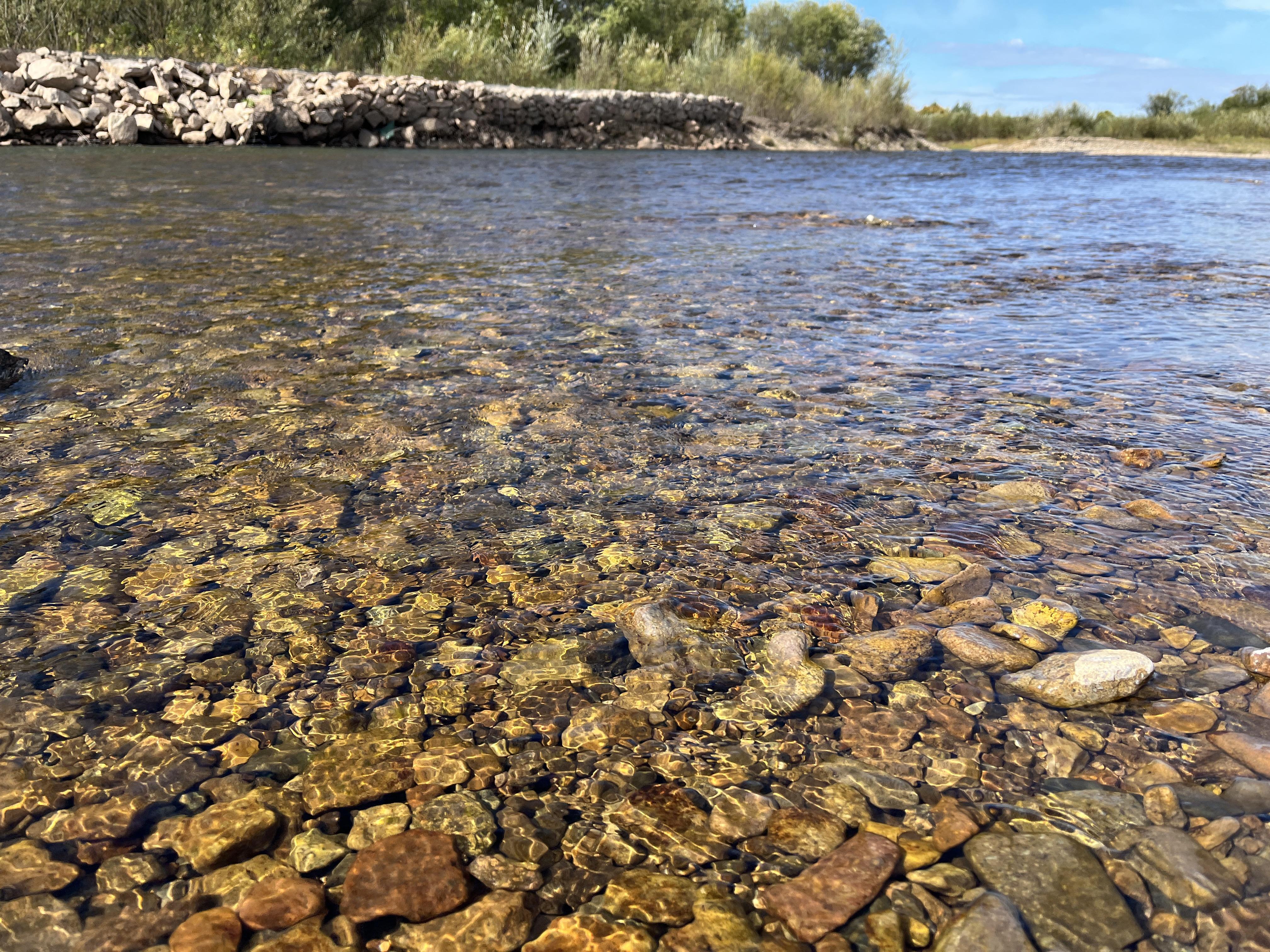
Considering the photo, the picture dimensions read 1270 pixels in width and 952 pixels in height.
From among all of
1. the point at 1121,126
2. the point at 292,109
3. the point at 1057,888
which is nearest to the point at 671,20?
the point at 1121,126

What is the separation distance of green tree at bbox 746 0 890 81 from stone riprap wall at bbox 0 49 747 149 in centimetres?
2962

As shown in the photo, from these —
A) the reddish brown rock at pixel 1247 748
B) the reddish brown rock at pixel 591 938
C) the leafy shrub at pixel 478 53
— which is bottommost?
the reddish brown rock at pixel 591 938

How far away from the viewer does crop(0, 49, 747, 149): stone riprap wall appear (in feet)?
45.2

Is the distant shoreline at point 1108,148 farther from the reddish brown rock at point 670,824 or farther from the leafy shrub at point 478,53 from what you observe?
the reddish brown rock at point 670,824

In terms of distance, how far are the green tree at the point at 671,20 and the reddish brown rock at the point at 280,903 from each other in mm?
34777

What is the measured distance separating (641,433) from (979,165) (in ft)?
56.6

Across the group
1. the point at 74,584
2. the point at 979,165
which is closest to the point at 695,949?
the point at 74,584

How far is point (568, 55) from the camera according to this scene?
27.8 m

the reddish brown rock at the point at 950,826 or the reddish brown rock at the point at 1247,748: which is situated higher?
the reddish brown rock at the point at 1247,748

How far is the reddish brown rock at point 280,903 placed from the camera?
1.11 meters

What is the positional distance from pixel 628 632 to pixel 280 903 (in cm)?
80

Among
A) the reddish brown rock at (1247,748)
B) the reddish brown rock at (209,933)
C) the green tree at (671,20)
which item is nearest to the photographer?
the reddish brown rock at (209,933)

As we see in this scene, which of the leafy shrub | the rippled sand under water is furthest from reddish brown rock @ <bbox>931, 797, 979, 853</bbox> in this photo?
the leafy shrub

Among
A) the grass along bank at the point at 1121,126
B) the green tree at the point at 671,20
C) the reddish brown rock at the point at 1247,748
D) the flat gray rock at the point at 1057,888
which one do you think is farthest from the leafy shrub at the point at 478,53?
the flat gray rock at the point at 1057,888
